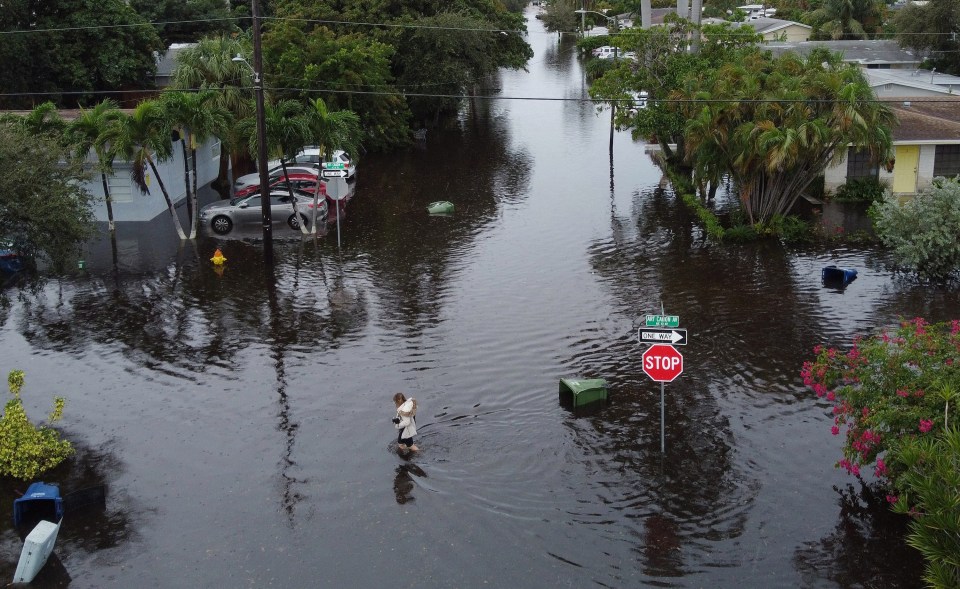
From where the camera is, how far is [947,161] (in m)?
32.9

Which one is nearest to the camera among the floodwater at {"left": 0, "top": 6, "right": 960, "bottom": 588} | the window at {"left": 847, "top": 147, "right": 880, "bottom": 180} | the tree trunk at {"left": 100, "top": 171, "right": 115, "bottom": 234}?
the floodwater at {"left": 0, "top": 6, "right": 960, "bottom": 588}

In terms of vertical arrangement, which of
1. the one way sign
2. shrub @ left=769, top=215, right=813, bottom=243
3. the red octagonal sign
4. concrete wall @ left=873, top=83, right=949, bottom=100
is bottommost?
shrub @ left=769, top=215, right=813, bottom=243

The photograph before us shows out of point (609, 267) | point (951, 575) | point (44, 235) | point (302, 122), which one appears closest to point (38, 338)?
point (44, 235)

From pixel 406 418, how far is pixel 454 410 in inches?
86.8

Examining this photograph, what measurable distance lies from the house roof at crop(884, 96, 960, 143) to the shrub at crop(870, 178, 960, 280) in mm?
7358

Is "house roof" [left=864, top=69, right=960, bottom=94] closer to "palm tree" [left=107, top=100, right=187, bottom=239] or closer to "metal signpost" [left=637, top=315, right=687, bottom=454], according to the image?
"palm tree" [left=107, top=100, right=187, bottom=239]

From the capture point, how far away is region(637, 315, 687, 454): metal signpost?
47.0ft

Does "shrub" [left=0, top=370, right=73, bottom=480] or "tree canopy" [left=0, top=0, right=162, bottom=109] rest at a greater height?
"tree canopy" [left=0, top=0, right=162, bottom=109]

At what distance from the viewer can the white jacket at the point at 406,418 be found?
14945 millimetres

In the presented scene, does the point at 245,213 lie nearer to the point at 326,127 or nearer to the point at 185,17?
the point at 326,127

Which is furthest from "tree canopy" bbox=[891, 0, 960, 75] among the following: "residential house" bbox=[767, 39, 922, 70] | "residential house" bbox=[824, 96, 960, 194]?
"residential house" bbox=[824, 96, 960, 194]

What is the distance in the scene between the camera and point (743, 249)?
27750 millimetres

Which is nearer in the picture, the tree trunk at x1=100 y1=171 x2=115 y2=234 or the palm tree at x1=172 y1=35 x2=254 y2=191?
the tree trunk at x1=100 y1=171 x2=115 y2=234

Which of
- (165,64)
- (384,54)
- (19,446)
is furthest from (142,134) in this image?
(165,64)
